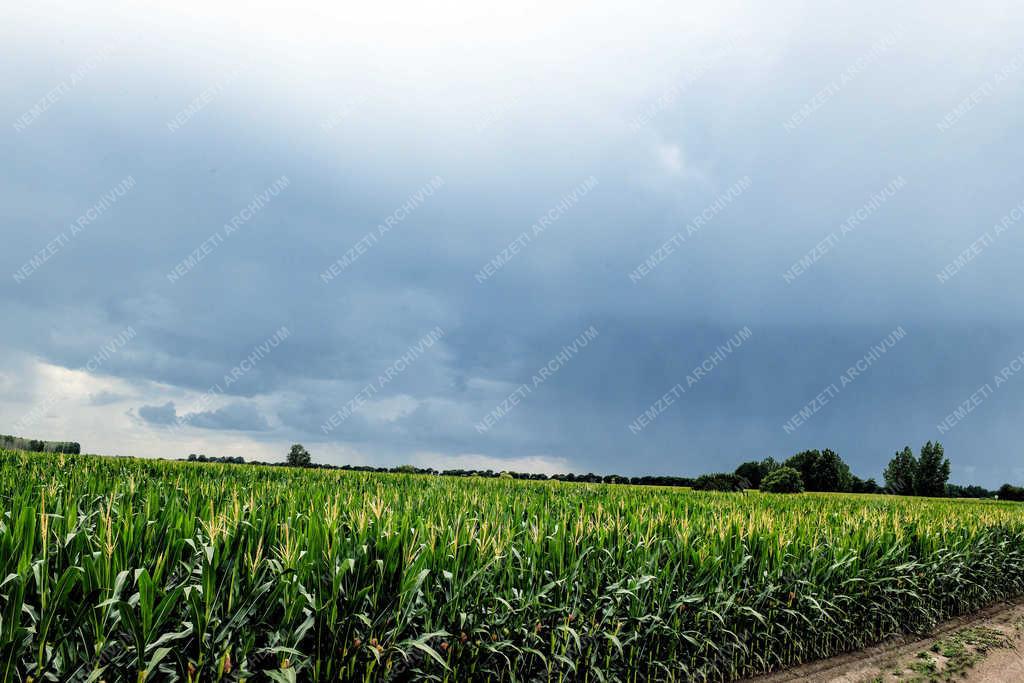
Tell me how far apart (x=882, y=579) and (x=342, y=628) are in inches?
335

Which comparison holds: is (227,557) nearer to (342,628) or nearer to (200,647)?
(200,647)

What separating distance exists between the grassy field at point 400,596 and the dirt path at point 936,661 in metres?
0.29

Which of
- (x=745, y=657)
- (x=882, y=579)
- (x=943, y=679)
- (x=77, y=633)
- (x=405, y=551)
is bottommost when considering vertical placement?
(x=943, y=679)

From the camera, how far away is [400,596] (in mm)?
4234

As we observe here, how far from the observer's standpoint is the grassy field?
3578 millimetres

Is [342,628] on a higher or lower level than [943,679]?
higher

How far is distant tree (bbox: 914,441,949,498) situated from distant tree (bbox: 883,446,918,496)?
3683mm

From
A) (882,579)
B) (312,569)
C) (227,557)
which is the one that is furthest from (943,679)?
(227,557)

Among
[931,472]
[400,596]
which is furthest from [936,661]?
[931,472]

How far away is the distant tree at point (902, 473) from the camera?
80506 millimetres

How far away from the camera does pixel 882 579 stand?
9.01m

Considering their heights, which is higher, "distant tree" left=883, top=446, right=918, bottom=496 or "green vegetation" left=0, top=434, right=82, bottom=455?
"green vegetation" left=0, top=434, right=82, bottom=455

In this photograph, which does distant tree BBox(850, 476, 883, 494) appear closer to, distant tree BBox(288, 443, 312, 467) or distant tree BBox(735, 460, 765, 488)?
distant tree BBox(735, 460, 765, 488)

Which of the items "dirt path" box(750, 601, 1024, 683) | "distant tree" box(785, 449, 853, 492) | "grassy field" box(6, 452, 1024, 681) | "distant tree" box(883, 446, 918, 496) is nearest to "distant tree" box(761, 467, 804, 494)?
"distant tree" box(785, 449, 853, 492)
